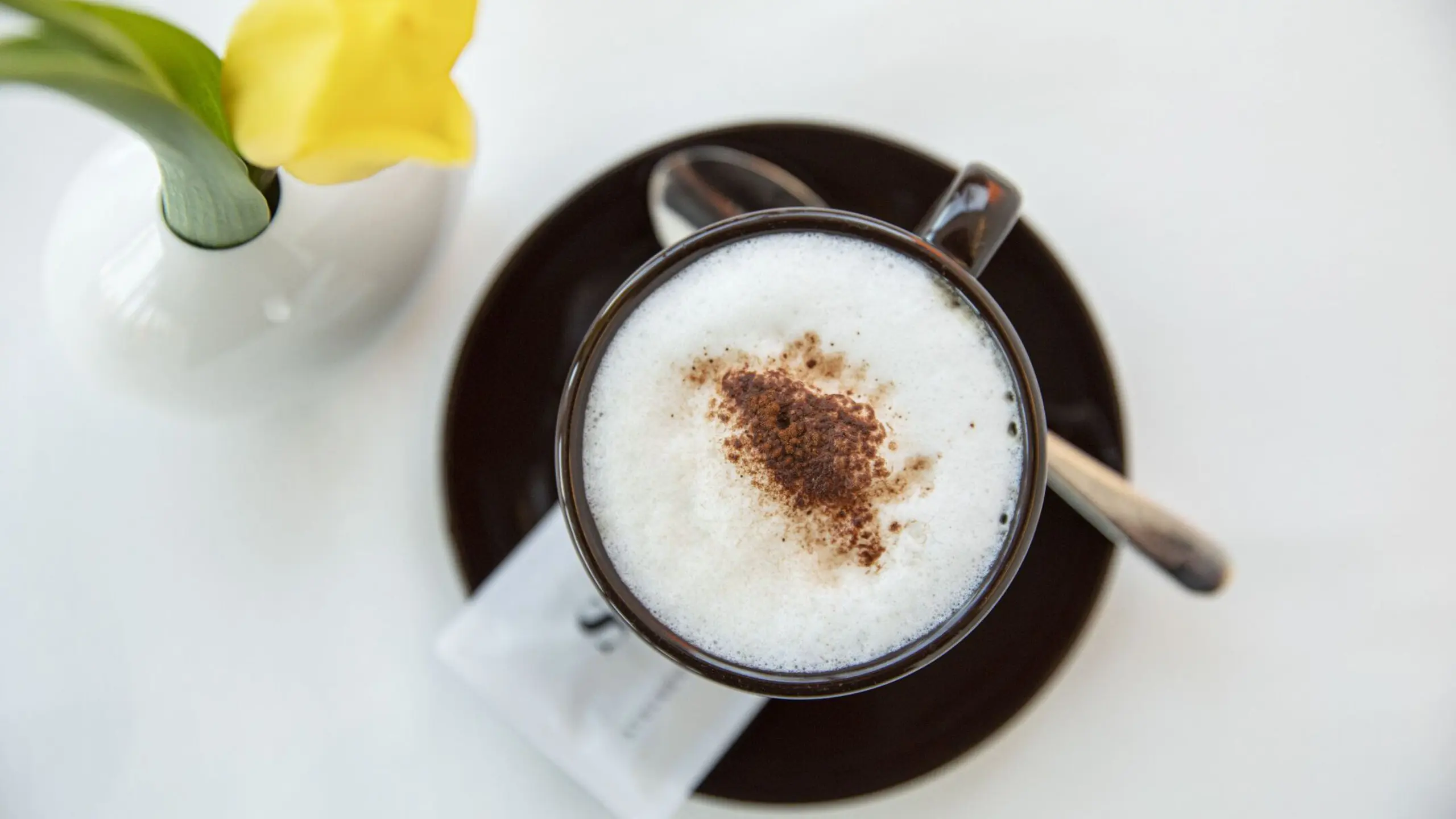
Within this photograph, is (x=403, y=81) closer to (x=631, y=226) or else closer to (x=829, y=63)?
(x=631, y=226)

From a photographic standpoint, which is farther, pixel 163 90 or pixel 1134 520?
pixel 1134 520

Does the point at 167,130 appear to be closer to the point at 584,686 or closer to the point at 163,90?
the point at 163,90

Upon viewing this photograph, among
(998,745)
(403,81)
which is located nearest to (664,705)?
(998,745)

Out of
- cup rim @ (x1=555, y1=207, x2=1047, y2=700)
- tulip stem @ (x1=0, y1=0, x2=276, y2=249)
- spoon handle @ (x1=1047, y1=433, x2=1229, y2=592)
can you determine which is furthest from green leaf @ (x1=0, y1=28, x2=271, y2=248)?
spoon handle @ (x1=1047, y1=433, x2=1229, y2=592)

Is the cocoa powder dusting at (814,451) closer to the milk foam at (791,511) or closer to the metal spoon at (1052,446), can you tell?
the milk foam at (791,511)

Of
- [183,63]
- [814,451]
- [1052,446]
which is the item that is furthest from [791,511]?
[183,63]

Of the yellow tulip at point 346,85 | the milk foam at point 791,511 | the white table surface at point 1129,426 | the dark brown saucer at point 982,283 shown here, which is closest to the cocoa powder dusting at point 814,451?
the milk foam at point 791,511

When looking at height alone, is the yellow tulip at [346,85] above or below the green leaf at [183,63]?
above
